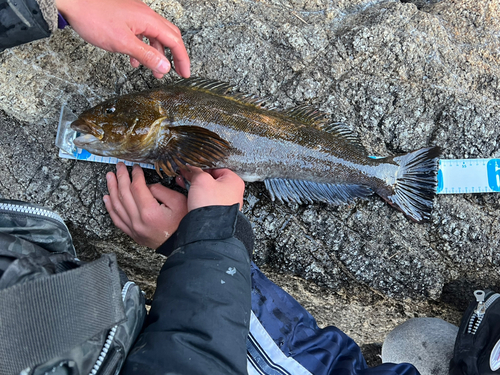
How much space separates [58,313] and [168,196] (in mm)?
1323

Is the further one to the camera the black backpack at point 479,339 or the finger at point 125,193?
the finger at point 125,193

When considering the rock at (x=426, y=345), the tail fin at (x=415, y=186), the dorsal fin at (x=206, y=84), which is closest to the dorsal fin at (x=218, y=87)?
the dorsal fin at (x=206, y=84)

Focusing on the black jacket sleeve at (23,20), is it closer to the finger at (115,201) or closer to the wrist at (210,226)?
the finger at (115,201)

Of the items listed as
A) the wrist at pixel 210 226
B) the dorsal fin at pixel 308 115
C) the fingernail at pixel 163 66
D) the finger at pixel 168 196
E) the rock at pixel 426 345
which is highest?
the fingernail at pixel 163 66

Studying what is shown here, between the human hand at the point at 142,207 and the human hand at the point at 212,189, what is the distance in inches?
9.2

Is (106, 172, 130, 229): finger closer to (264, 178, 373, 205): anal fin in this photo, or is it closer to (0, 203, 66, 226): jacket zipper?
(0, 203, 66, 226): jacket zipper

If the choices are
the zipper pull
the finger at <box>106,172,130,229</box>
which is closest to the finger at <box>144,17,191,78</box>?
the finger at <box>106,172,130,229</box>

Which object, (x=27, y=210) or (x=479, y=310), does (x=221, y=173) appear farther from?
(x=479, y=310)

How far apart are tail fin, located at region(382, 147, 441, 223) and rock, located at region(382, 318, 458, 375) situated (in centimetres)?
99

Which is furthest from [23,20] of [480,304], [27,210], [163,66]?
[480,304]

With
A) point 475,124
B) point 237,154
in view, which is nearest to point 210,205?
point 237,154

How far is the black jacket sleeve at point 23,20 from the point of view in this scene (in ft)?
6.61

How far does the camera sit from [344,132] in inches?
110

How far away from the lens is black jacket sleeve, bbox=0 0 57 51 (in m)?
2.02
